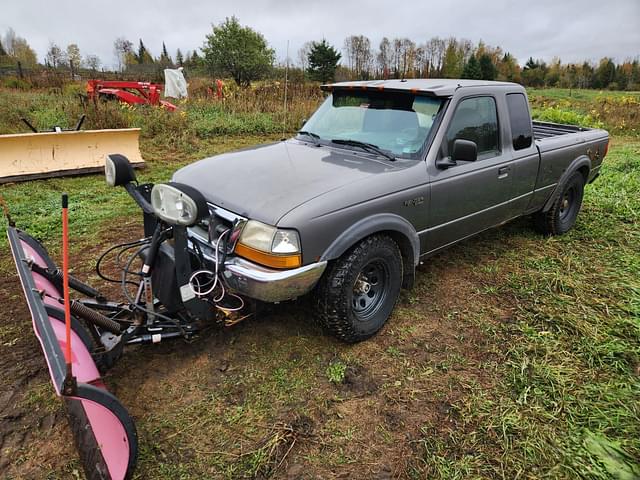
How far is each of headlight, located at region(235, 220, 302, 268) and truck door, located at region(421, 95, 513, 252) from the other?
4.30 feet

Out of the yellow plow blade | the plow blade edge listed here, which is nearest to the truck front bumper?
the plow blade edge

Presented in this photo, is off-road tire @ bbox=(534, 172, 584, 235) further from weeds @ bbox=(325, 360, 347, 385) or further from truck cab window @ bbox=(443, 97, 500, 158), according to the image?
weeds @ bbox=(325, 360, 347, 385)

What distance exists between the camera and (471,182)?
366 cm

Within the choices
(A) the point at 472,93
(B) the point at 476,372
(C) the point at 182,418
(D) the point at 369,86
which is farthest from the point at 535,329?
(C) the point at 182,418

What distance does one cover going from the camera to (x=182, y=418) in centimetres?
250

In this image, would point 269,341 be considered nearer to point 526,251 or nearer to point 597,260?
point 526,251

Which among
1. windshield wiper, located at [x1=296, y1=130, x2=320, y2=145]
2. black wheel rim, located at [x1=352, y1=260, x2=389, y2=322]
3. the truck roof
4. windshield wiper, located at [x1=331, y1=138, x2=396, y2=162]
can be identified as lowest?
black wheel rim, located at [x1=352, y1=260, x2=389, y2=322]

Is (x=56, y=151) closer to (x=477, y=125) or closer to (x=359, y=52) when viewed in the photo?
(x=477, y=125)

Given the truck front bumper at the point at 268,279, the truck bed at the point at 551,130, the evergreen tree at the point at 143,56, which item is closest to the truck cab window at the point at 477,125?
the truck bed at the point at 551,130

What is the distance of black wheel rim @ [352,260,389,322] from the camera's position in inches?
123

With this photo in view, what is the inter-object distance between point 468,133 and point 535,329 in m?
1.73

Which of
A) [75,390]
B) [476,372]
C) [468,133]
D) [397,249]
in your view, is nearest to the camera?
[75,390]

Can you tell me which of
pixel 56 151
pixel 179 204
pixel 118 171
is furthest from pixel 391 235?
pixel 56 151

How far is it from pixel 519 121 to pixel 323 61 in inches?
1457
